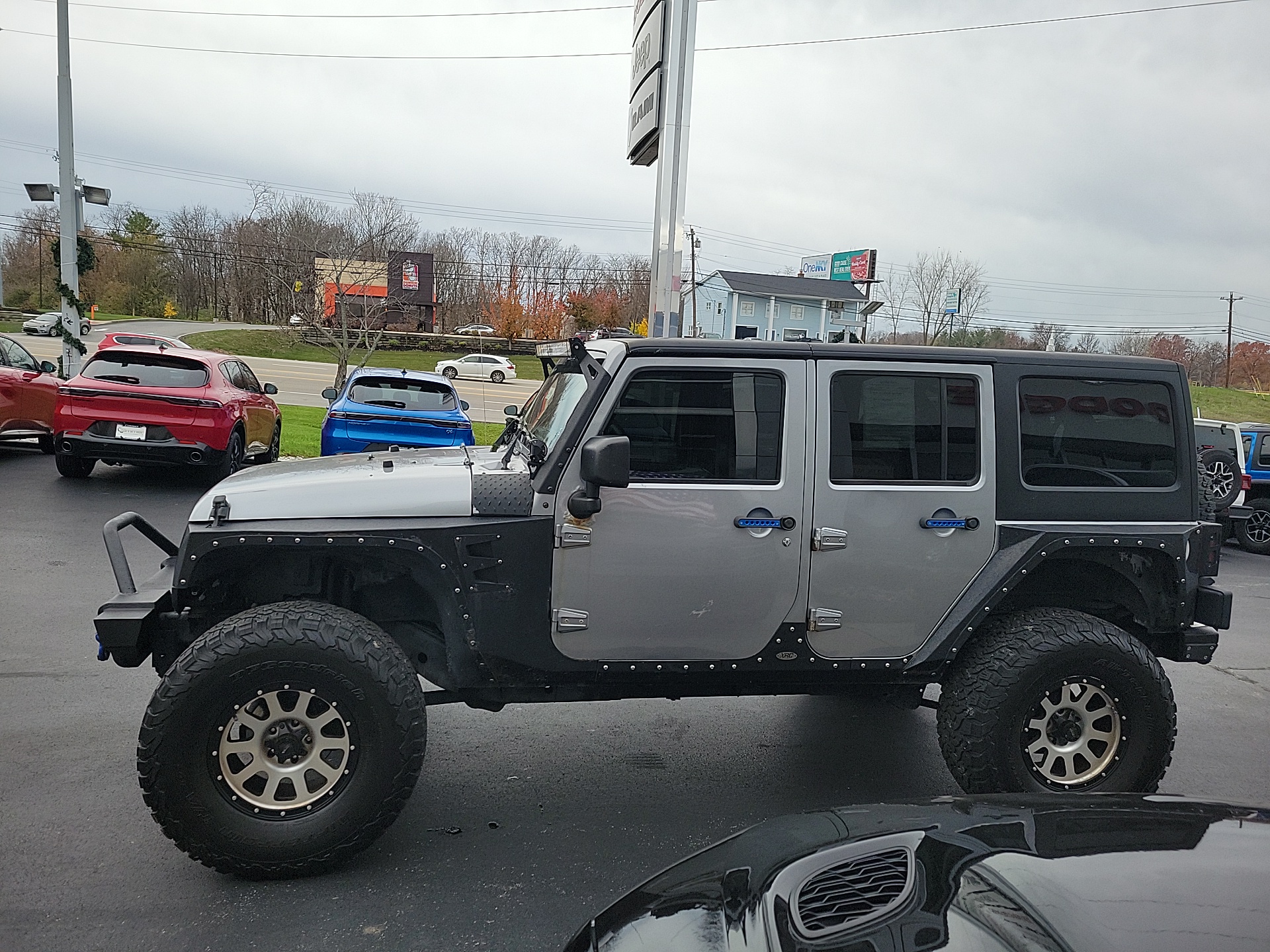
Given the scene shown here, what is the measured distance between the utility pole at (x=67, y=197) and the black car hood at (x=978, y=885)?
1783 cm

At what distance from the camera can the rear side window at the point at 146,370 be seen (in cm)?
1123

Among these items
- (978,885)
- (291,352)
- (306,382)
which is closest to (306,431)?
(978,885)

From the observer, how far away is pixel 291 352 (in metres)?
50.9

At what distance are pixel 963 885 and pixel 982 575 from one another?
2432mm

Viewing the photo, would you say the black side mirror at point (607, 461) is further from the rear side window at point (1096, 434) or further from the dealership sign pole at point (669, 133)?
the dealership sign pole at point (669, 133)

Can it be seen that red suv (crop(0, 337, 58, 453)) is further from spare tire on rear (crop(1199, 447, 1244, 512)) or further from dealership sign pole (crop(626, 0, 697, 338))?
spare tire on rear (crop(1199, 447, 1244, 512))

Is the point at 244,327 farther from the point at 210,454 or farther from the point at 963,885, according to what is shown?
the point at 963,885

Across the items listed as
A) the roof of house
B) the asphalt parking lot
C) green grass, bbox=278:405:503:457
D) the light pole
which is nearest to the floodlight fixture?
the light pole

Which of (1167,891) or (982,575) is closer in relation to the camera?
(1167,891)

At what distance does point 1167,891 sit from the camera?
1817 millimetres

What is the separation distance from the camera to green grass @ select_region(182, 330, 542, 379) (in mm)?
48250

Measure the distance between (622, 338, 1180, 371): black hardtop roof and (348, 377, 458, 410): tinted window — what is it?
798 centimetres

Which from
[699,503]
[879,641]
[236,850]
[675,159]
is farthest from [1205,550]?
[675,159]

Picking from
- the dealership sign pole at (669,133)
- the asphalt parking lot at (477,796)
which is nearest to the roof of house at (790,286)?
the dealership sign pole at (669,133)
